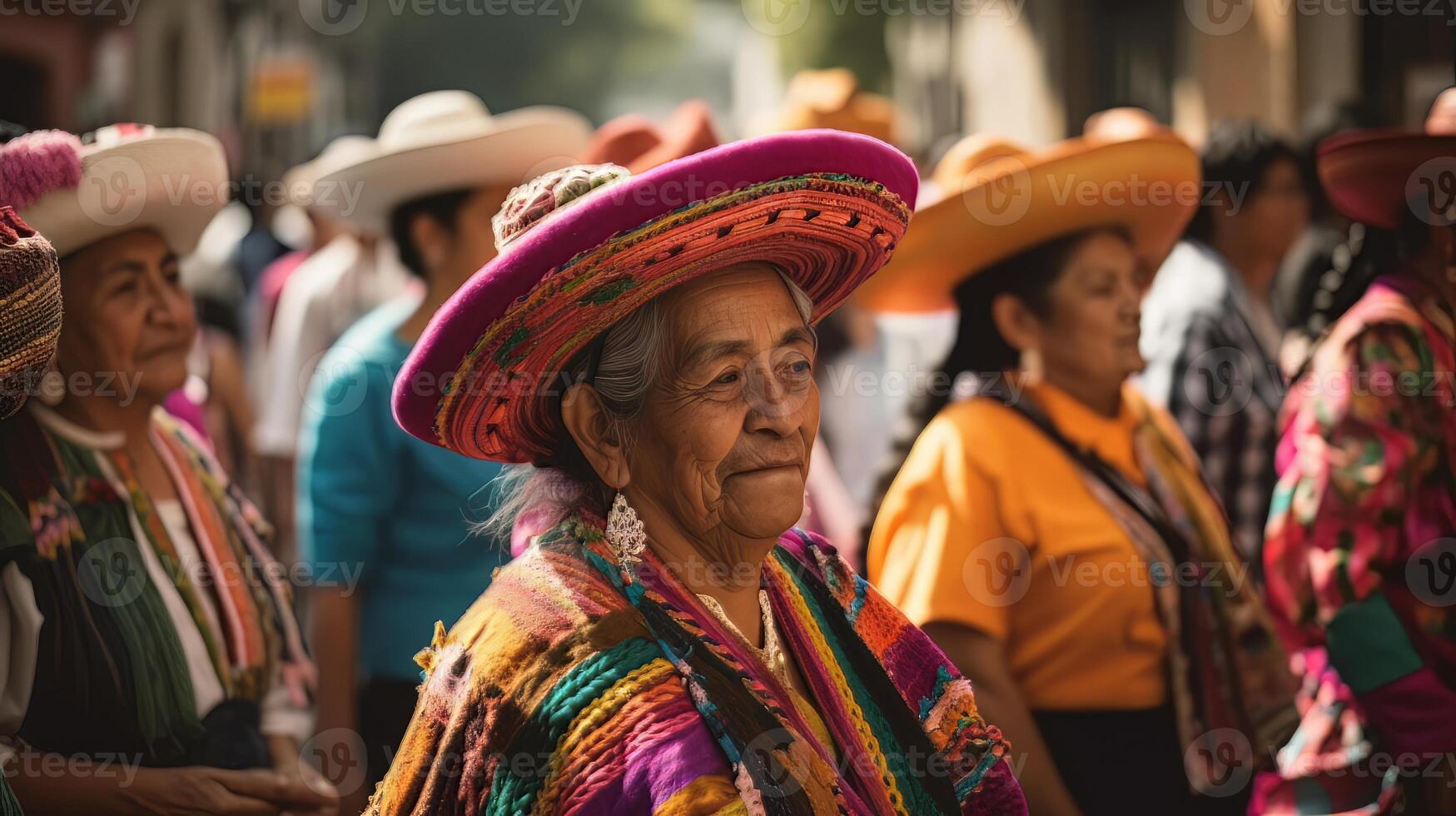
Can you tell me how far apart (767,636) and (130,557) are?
63.0 inches

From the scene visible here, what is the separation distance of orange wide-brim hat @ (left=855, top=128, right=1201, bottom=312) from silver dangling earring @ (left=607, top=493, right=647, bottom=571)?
6.48ft

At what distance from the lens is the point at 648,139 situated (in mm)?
6508

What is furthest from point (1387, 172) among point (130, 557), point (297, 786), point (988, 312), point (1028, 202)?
point (130, 557)

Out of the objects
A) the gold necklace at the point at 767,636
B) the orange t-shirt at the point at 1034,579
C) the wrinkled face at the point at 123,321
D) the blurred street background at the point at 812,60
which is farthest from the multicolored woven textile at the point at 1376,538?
the blurred street background at the point at 812,60

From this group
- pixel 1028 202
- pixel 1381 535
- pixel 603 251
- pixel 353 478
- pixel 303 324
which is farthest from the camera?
pixel 303 324

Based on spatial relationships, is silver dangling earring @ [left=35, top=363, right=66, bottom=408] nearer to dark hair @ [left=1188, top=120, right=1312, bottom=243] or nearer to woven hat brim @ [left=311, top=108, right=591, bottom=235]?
woven hat brim @ [left=311, top=108, right=591, bottom=235]

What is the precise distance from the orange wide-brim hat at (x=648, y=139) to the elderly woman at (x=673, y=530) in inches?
120

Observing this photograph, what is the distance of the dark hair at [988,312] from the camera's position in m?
→ 4.57

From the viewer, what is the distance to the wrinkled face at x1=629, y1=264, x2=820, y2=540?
8.97ft

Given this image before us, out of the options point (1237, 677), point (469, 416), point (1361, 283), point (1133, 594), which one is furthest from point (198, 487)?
point (1361, 283)

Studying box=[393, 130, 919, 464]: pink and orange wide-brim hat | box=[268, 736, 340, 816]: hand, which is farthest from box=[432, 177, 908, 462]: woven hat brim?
box=[268, 736, 340, 816]: hand

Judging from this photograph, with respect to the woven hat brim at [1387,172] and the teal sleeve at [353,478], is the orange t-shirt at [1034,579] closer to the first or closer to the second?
the woven hat brim at [1387,172]

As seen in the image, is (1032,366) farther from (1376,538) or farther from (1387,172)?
(1387,172)

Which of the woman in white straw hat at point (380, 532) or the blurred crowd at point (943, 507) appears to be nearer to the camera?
the blurred crowd at point (943, 507)
